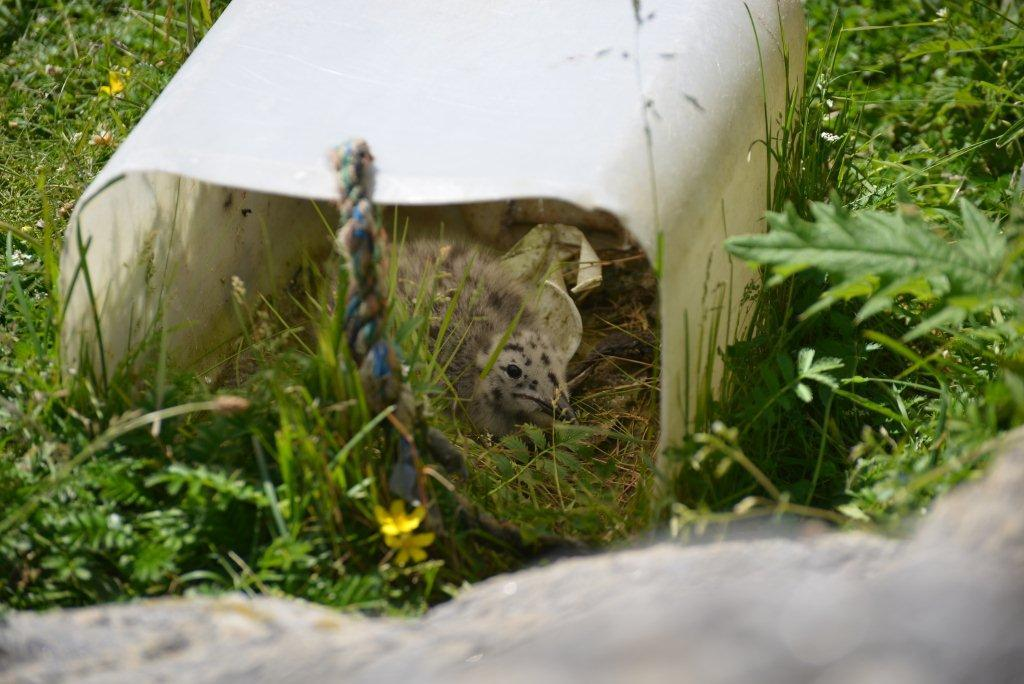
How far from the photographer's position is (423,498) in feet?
7.55

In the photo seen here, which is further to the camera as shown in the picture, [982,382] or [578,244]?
[578,244]

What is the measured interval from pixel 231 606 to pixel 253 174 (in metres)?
0.99

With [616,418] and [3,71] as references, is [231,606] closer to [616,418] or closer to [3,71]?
[616,418]

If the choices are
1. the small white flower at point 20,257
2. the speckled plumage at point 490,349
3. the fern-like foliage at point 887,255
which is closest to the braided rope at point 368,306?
the fern-like foliage at point 887,255

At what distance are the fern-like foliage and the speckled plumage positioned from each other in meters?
1.42

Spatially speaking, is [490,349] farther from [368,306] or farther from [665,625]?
[665,625]

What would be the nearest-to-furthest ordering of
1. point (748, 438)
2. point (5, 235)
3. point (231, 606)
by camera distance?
1. point (231, 606)
2. point (748, 438)
3. point (5, 235)

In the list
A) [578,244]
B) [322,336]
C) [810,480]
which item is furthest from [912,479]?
[578,244]

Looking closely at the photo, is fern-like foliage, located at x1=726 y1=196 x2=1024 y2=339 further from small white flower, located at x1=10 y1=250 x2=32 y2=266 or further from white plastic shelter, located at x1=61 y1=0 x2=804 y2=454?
small white flower, located at x1=10 y1=250 x2=32 y2=266

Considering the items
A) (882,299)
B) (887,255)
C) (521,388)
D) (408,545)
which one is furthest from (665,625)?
(521,388)

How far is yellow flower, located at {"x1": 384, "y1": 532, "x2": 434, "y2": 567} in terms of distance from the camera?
7.50 ft

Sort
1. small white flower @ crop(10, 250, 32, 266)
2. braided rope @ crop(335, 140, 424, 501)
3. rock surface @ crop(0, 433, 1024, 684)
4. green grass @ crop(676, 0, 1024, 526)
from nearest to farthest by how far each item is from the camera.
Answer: rock surface @ crop(0, 433, 1024, 684), braided rope @ crop(335, 140, 424, 501), green grass @ crop(676, 0, 1024, 526), small white flower @ crop(10, 250, 32, 266)

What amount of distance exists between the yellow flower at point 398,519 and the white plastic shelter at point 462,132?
24.4 inches

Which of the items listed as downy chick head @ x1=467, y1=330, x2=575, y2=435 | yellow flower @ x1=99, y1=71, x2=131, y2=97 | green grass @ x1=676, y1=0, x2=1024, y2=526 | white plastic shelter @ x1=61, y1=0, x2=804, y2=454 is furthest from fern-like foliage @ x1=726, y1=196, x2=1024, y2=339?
yellow flower @ x1=99, y1=71, x2=131, y2=97
